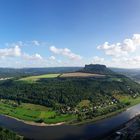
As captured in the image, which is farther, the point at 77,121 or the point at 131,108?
the point at 131,108

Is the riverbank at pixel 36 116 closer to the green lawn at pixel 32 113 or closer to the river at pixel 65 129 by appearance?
the green lawn at pixel 32 113

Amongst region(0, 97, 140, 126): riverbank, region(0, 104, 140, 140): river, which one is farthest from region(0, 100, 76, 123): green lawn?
region(0, 104, 140, 140): river

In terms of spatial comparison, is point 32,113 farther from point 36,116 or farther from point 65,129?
point 65,129

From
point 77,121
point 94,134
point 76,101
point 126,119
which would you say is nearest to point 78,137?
point 94,134

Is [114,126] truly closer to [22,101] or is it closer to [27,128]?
[27,128]

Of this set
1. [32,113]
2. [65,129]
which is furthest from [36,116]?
[65,129]
